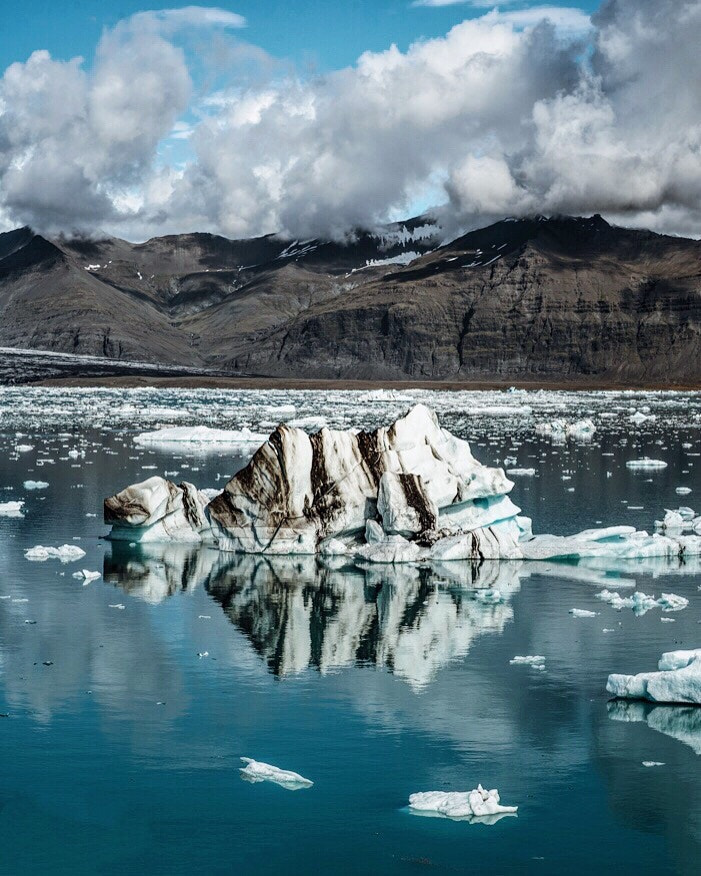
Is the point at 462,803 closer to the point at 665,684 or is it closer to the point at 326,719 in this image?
the point at 326,719

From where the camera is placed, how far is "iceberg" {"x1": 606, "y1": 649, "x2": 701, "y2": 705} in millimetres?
12289

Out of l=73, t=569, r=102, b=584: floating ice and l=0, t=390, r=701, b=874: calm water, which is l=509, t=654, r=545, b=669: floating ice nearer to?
l=0, t=390, r=701, b=874: calm water

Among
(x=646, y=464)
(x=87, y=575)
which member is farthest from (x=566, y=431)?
(x=87, y=575)

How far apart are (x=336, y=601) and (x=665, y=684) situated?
6631mm

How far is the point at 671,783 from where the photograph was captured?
1040 centimetres

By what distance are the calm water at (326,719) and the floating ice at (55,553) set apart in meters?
0.34

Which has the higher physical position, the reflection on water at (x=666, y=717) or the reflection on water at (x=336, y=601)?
the reflection on water at (x=336, y=601)

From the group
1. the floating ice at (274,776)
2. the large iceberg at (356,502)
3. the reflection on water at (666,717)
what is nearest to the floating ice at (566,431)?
the large iceberg at (356,502)

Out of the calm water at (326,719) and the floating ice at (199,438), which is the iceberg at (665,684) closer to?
the calm water at (326,719)

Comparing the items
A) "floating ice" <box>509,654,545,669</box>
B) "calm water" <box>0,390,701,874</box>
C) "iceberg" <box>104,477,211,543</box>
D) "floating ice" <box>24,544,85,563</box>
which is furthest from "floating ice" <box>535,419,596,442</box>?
"floating ice" <box>509,654,545,669</box>

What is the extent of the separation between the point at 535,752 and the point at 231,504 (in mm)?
11328

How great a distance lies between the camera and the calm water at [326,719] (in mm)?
9258

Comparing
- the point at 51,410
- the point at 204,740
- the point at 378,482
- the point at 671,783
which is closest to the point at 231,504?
the point at 378,482

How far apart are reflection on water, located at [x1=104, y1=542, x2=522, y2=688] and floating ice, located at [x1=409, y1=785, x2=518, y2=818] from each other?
3428 millimetres
